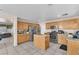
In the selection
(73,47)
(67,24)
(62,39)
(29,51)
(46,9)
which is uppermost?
(46,9)

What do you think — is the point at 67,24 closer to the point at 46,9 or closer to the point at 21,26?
the point at 46,9

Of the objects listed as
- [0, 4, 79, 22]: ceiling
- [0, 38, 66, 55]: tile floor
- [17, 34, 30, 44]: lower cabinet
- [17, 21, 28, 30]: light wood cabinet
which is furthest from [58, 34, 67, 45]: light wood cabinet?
[17, 34, 30, 44]: lower cabinet

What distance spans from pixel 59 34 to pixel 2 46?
1941mm

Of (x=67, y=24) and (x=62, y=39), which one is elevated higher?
(x=67, y=24)

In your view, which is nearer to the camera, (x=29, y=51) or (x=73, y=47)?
(x=73, y=47)

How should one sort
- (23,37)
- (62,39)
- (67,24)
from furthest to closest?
A: (23,37) < (62,39) < (67,24)

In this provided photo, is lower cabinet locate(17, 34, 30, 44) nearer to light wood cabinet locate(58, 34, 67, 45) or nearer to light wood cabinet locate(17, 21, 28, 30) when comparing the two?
light wood cabinet locate(17, 21, 28, 30)

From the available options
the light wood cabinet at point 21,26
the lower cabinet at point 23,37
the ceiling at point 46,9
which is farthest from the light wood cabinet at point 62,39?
the lower cabinet at point 23,37

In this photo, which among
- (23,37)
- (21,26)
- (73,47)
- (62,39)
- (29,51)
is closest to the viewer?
(73,47)

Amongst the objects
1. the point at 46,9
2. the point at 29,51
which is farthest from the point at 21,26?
the point at 46,9

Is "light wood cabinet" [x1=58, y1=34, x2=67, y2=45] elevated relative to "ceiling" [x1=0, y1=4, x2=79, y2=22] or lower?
lower

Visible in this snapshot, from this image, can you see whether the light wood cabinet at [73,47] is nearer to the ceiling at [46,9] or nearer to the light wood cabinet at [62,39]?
the light wood cabinet at [62,39]

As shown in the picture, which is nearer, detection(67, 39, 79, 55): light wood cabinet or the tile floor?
detection(67, 39, 79, 55): light wood cabinet

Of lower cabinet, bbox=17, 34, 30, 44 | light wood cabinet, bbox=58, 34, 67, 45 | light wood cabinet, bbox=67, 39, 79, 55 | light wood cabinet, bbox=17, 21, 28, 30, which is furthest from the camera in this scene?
lower cabinet, bbox=17, 34, 30, 44
